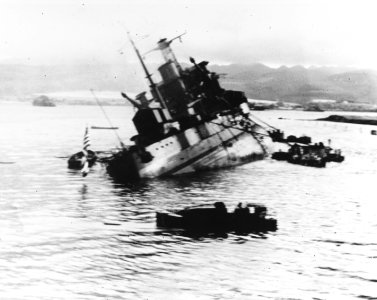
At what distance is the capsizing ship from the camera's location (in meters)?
34.0

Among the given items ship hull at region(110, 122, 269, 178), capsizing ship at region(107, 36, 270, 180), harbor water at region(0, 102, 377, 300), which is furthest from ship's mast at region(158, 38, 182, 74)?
harbor water at region(0, 102, 377, 300)

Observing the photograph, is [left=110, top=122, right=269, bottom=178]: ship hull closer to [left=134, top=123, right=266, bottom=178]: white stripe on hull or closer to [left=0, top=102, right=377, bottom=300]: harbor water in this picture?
[left=134, top=123, right=266, bottom=178]: white stripe on hull

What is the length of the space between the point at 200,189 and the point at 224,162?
26.7 feet

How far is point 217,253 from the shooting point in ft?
58.1

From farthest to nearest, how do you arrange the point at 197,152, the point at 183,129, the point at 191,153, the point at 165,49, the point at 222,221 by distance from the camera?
the point at 165,49
the point at 183,129
the point at 197,152
the point at 191,153
the point at 222,221

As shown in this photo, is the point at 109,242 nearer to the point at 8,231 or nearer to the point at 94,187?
the point at 8,231

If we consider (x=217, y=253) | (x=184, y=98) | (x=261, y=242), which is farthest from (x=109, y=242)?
(x=184, y=98)

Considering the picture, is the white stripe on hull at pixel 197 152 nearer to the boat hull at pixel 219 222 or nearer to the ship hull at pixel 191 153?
the ship hull at pixel 191 153

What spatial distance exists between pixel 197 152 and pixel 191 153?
658mm

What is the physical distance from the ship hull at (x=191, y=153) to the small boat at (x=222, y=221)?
1259 centimetres

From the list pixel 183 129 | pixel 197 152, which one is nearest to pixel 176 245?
pixel 197 152

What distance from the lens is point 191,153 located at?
35.5m

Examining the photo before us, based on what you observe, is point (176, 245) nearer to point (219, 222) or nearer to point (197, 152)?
point (219, 222)

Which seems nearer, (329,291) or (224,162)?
(329,291)
